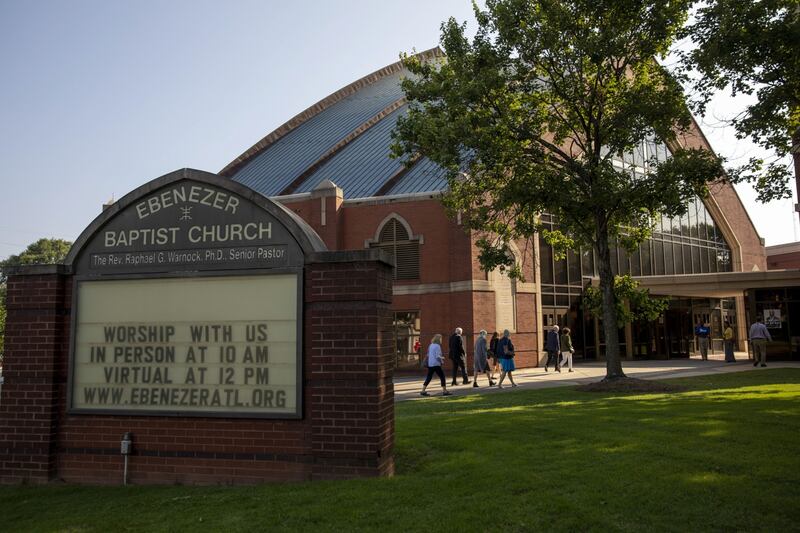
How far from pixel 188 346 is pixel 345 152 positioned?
29984 millimetres

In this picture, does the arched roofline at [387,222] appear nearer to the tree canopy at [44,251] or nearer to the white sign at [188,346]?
the white sign at [188,346]

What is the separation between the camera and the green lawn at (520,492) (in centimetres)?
509

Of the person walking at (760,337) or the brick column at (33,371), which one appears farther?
the person walking at (760,337)

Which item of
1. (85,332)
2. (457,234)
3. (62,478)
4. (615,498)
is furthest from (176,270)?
(457,234)

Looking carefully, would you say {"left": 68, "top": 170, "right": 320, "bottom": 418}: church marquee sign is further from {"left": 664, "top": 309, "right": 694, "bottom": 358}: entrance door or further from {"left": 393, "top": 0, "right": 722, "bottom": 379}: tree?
{"left": 664, "top": 309, "right": 694, "bottom": 358}: entrance door

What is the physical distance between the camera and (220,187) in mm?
7051

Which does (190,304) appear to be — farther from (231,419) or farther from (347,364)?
(347,364)

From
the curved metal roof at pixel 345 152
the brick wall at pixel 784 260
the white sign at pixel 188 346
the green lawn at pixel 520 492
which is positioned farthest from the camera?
the brick wall at pixel 784 260

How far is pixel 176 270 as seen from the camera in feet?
23.2

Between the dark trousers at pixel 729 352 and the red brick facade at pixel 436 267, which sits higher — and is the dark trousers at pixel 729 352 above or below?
below

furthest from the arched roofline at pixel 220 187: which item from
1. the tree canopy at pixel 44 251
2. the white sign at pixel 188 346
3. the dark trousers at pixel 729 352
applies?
the tree canopy at pixel 44 251

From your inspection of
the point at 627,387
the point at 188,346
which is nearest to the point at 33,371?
the point at 188,346

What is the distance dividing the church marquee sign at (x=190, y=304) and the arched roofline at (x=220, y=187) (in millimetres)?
13

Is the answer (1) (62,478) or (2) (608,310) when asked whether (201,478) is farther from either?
(2) (608,310)
